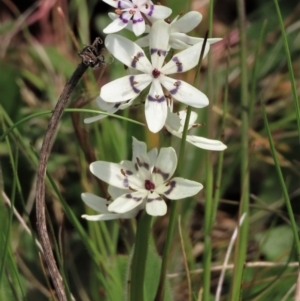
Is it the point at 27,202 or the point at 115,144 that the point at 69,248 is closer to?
the point at 27,202

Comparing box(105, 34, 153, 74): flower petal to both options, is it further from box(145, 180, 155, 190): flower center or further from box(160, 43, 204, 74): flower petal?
box(145, 180, 155, 190): flower center

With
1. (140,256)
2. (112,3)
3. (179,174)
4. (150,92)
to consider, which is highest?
(112,3)

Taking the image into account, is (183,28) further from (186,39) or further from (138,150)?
(138,150)

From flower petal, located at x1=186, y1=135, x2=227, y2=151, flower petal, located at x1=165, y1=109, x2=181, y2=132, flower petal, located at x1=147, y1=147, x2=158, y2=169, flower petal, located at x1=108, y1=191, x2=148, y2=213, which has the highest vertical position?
flower petal, located at x1=165, y1=109, x2=181, y2=132

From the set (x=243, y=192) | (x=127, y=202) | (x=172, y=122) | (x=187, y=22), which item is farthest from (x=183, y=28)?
(x=243, y=192)

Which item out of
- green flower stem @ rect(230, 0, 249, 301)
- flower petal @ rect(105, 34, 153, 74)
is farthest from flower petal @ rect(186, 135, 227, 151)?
green flower stem @ rect(230, 0, 249, 301)

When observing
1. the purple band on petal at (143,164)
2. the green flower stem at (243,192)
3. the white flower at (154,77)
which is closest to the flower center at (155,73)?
the white flower at (154,77)
